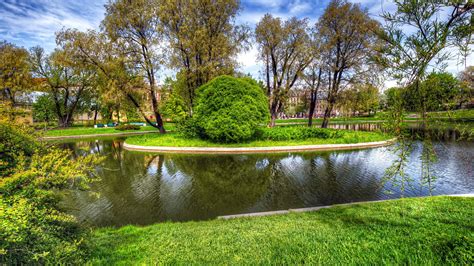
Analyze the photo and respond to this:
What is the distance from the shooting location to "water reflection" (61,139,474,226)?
6621 mm

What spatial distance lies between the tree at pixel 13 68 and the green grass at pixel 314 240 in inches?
1358

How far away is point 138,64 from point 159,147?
32.0ft

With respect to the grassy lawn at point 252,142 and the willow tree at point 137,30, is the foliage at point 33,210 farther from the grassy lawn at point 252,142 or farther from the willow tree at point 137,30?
the willow tree at point 137,30

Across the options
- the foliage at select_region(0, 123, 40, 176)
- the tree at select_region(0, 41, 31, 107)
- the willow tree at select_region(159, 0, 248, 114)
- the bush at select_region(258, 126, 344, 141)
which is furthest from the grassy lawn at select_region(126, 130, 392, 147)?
the tree at select_region(0, 41, 31, 107)

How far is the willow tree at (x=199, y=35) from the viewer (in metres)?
20.6

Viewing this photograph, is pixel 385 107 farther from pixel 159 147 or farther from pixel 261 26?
pixel 261 26

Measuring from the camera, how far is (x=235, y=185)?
8789 mm

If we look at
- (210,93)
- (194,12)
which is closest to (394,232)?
(210,93)

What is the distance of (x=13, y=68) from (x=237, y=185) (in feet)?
125

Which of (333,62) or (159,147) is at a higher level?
(333,62)

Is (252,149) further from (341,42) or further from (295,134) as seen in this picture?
(341,42)

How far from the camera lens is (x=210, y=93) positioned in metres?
18.0

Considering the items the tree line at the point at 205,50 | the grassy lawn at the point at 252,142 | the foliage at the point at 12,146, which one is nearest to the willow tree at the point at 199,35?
the tree line at the point at 205,50

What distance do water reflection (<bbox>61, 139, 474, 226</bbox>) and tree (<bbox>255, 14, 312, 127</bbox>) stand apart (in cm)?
1397
